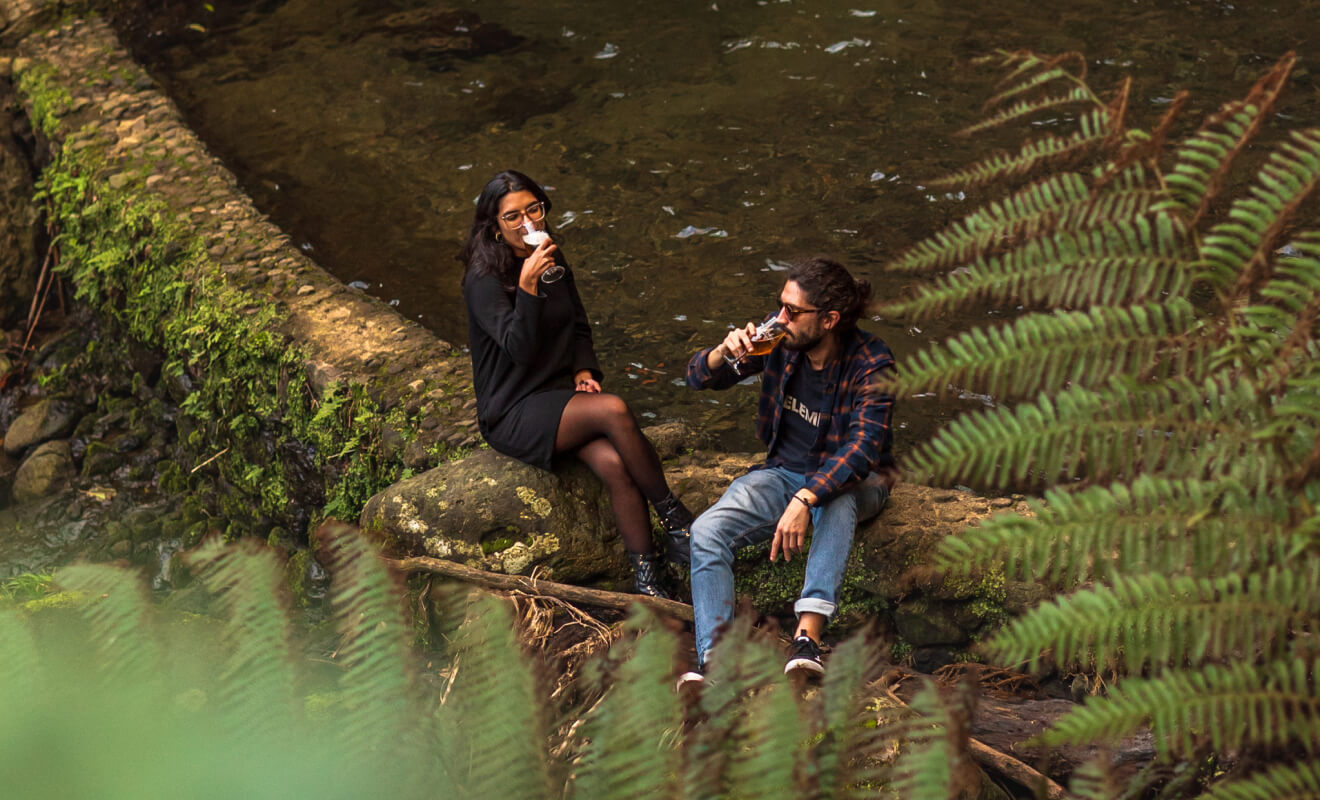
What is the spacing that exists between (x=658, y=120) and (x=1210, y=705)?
25.9ft

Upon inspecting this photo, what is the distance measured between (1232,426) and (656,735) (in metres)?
0.90

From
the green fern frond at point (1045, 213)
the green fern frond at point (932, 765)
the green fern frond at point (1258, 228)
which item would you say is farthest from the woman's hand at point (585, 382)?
the green fern frond at point (932, 765)

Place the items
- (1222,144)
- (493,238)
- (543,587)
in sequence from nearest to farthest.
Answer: (1222,144) → (543,587) → (493,238)

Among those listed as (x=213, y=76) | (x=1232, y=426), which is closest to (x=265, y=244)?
(x=213, y=76)

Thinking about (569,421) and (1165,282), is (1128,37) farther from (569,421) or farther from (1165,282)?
(1165,282)

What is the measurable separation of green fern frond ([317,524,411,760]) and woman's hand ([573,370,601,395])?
3479mm

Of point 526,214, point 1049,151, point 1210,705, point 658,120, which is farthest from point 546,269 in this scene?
point 658,120

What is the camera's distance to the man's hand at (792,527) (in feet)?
12.5

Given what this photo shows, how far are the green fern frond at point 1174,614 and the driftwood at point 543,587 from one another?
8.69ft

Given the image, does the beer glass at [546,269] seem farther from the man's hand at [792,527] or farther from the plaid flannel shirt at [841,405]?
the man's hand at [792,527]

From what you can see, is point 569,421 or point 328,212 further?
point 328,212

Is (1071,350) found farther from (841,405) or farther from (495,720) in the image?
(841,405)

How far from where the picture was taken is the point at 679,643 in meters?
1.20

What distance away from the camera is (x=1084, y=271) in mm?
1712
